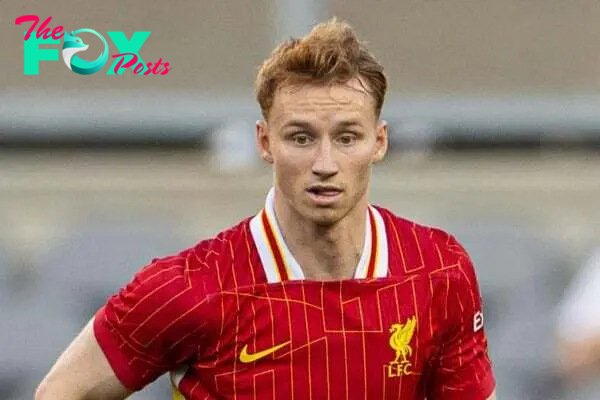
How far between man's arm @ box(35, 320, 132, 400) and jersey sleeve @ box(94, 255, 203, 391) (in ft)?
0.06

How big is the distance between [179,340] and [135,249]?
11.3ft

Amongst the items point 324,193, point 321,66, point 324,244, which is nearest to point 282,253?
point 324,244

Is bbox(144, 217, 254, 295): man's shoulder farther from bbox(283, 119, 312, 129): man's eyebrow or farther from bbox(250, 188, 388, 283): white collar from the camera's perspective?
bbox(283, 119, 312, 129): man's eyebrow

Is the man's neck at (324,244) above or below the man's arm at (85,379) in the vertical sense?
above

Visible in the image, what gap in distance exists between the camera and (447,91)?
314 inches

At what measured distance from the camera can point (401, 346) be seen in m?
3.90

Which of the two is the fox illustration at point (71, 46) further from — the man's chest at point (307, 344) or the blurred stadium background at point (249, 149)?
the man's chest at point (307, 344)

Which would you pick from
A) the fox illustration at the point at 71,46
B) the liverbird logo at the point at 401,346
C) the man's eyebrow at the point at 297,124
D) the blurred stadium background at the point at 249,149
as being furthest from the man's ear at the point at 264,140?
the fox illustration at the point at 71,46

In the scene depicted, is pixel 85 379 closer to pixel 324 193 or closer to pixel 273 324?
pixel 273 324

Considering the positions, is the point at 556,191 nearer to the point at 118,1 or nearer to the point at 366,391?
the point at 118,1

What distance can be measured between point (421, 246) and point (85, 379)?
875mm

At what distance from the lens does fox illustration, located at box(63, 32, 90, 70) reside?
789 cm

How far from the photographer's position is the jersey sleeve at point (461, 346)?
3980 mm

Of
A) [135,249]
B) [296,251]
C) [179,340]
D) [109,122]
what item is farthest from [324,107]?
[109,122]
